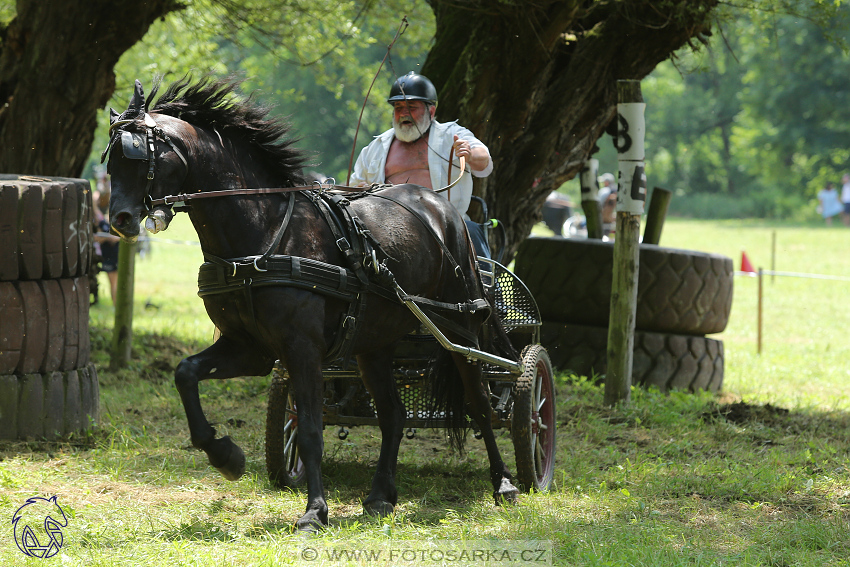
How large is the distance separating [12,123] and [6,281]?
11.9 feet

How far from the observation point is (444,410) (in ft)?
17.0

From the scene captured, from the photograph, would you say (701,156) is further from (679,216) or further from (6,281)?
(6,281)

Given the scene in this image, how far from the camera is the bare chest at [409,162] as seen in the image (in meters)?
5.65

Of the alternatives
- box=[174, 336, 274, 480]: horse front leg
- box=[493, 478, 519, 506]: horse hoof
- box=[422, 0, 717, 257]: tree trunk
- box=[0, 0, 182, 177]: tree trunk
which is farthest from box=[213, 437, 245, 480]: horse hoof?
box=[0, 0, 182, 177]: tree trunk

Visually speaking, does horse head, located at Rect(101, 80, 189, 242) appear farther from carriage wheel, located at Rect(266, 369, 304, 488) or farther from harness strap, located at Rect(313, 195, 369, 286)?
carriage wheel, located at Rect(266, 369, 304, 488)

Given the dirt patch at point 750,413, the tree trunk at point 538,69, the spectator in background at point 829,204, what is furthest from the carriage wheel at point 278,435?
the spectator in background at point 829,204

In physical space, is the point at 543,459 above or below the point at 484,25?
below

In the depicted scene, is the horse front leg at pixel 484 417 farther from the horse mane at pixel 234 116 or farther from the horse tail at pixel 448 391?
the horse mane at pixel 234 116

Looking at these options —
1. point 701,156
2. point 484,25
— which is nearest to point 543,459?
point 484,25

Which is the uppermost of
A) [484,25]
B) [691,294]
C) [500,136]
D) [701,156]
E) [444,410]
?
[701,156]

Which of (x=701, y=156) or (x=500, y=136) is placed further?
(x=701, y=156)

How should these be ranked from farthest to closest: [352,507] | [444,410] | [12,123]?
[12,123]
[444,410]
[352,507]

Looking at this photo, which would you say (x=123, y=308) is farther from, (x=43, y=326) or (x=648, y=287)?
(x=648, y=287)

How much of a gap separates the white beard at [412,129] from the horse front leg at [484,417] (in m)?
1.47
